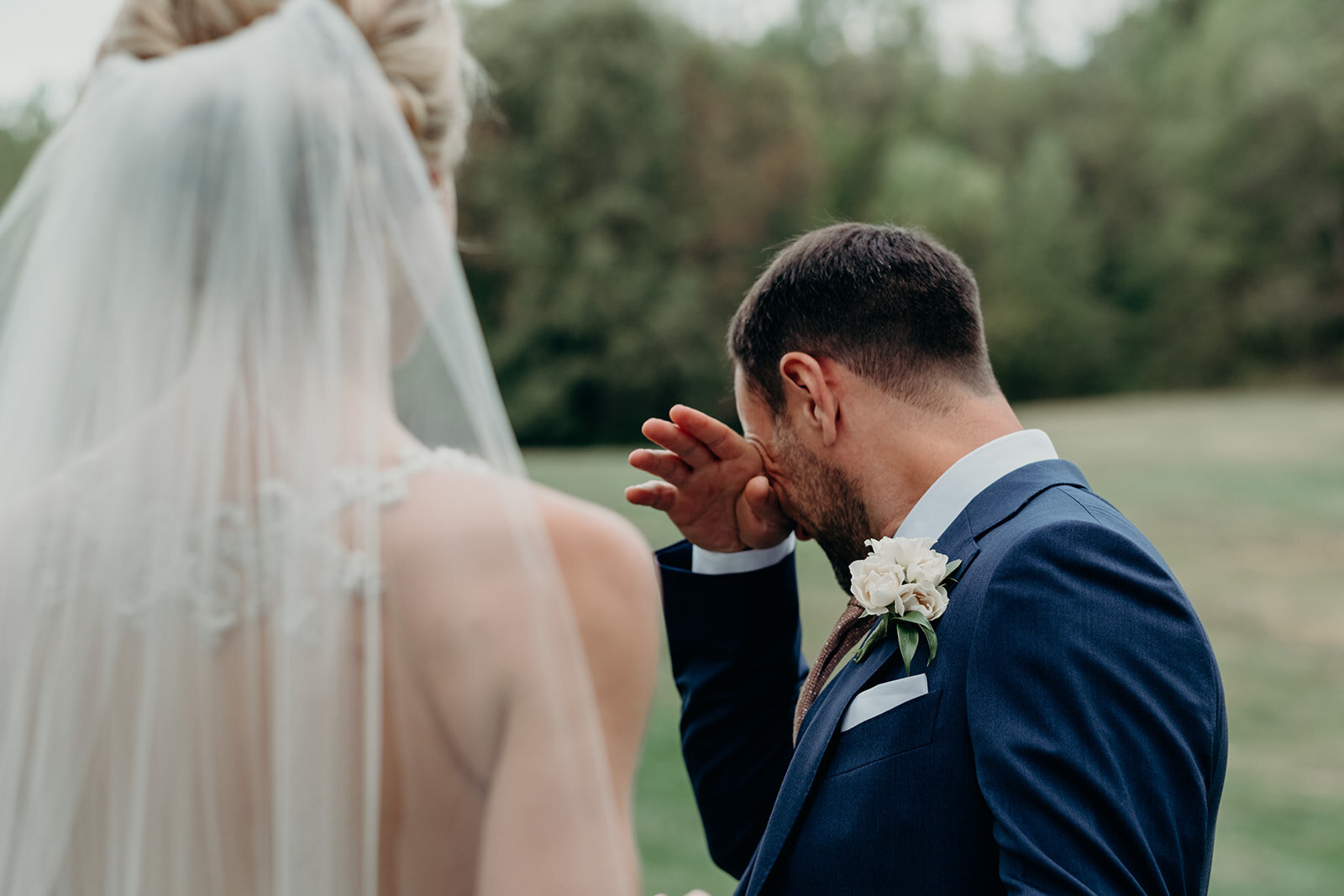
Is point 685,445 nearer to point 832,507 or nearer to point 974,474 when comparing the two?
point 832,507

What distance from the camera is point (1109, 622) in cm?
174

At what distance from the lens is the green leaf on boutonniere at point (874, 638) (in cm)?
201

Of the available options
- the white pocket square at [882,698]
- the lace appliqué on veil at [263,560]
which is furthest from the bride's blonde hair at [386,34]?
the white pocket square at [882,698]

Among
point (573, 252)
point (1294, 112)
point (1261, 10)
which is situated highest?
point (1261, 10)

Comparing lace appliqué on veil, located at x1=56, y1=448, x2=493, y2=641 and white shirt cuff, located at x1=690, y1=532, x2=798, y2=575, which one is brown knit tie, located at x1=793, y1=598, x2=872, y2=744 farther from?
lace appliqué on veil, located at x1=56, y1=448, x2=493, y2=641

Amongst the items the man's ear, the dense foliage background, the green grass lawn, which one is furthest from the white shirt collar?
the dense foliage background

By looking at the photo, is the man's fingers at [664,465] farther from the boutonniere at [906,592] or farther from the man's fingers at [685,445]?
the boutonniere at [906,592]

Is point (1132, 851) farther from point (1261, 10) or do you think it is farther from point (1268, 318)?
point (1261, 10)

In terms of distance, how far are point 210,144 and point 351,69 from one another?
20 cm

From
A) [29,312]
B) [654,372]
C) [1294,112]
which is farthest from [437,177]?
[1294,112]

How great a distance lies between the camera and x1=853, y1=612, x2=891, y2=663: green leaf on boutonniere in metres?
2.01

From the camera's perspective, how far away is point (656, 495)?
2.58 meters

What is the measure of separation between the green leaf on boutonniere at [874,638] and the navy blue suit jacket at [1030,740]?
0.02 metres

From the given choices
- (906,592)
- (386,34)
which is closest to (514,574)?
(386,34)
